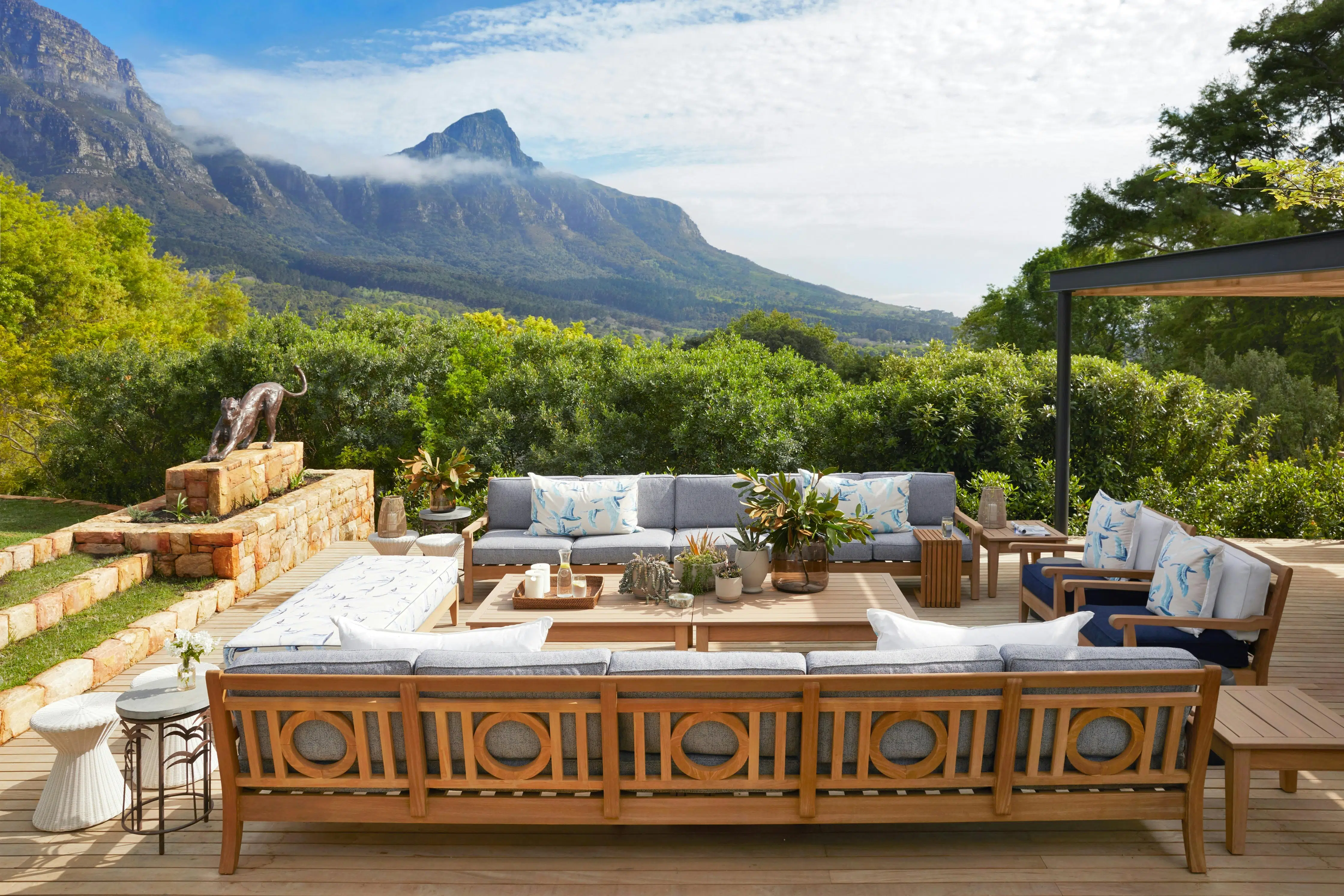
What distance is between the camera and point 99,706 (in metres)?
3.22

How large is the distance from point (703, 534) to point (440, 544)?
1939 millimetres

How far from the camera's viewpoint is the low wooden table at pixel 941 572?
5891 mm

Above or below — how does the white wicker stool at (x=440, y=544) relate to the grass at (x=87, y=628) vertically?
above

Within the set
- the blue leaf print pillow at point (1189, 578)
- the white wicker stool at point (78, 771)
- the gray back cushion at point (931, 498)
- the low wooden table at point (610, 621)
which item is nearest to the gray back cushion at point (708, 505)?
the gray back cushion at point (931, 498)

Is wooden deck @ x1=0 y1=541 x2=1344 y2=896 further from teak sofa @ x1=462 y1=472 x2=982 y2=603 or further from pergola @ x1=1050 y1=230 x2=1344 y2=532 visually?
teak sofa @ x1=462 y1=472 x2=982 y2=603

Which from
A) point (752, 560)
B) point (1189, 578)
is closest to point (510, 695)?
point (752, 560)

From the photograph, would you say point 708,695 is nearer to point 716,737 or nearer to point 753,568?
point 716,737

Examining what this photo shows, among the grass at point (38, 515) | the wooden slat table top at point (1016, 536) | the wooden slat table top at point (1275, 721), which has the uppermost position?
the wooden slat table top at point (1016, 536)

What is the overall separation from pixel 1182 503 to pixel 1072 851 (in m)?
6.50

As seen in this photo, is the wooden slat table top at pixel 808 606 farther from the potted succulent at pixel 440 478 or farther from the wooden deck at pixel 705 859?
the potted succulent at pixel 440 478

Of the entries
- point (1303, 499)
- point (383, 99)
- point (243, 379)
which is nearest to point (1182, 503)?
point (1303, 499)

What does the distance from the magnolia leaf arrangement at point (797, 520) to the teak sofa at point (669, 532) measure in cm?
76

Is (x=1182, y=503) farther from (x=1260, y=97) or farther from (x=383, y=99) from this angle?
(x=383, y=99)

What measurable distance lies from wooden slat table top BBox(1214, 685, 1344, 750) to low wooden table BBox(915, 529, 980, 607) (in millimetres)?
2544
